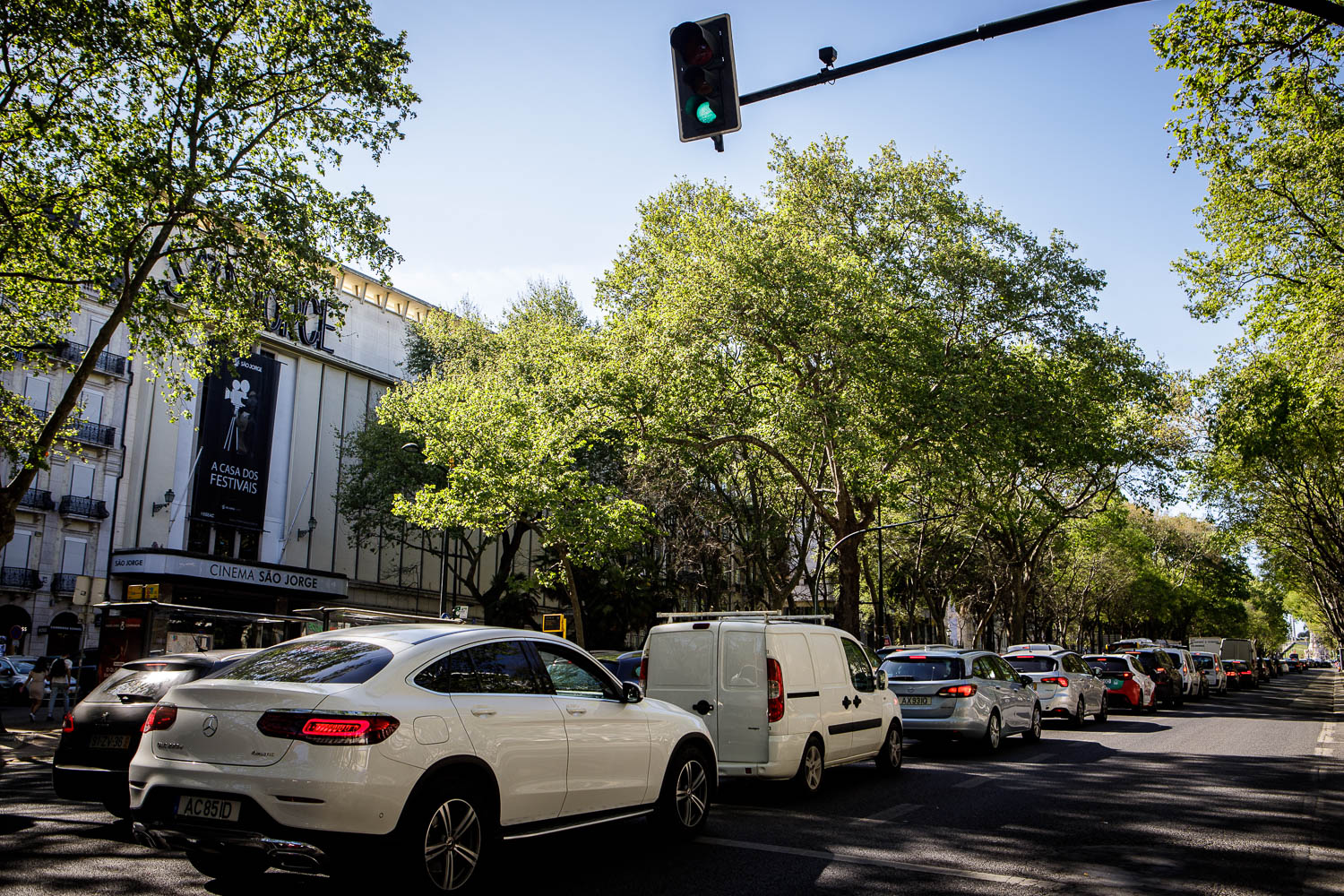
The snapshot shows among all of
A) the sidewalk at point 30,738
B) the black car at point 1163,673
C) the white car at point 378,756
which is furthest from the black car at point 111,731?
the black car at point 1163,673

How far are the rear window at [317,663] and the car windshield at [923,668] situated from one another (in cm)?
1026

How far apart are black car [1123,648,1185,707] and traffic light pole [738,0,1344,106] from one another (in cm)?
2491

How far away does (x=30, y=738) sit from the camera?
16953mm

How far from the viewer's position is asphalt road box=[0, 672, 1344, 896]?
617 centimetres

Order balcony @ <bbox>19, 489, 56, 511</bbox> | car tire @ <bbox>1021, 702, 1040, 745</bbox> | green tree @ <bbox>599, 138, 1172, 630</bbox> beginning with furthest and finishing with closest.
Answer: balcony @ <bbox>19, 489, 56, 511</bbox> → green tree @ <bbox>599, 138, 1172, 630</bbox> → car tire @ <bbox>1021, 702, 1040, 745</bbox>

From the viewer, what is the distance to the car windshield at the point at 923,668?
569 inches

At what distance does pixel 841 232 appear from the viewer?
28609 mm

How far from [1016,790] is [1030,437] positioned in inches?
668

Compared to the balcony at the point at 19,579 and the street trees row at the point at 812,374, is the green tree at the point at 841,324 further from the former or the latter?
the balcony at the point at 19,579

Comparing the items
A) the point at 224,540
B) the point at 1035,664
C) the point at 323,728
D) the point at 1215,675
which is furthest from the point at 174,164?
the point at 1215,675

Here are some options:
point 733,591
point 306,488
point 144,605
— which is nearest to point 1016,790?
point 144,605

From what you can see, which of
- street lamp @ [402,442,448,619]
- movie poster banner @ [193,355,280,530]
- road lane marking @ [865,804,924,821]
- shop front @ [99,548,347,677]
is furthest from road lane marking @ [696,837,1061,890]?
movie poster banner @ [193,355,280,530]

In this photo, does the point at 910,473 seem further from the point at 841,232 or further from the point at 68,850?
the point at 68,850

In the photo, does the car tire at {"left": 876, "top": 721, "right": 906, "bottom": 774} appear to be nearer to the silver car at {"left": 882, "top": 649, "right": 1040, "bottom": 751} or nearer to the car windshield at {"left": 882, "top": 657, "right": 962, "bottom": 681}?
the silver car at {"left": 882, "top": 649, "right": 1040, "bottom": 751}
